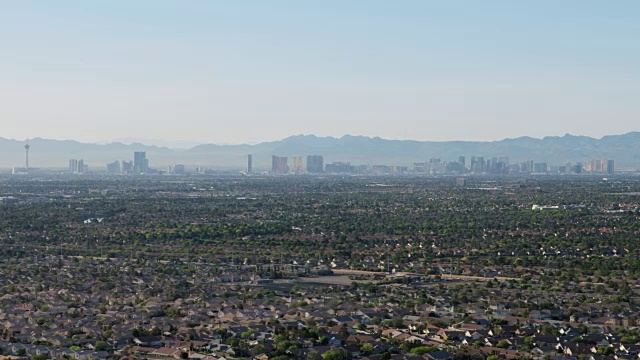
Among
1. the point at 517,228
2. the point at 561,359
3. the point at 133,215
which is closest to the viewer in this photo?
the point at 561,359

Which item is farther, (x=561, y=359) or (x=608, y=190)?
(x=608, y=190)

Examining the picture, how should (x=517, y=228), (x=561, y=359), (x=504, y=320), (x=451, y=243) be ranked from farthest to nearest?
(x=517, y=228)
(x=451, y=243)
(x=504, y=320)
(x=561, y=359)

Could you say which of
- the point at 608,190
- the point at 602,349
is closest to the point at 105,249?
the point at 602,349

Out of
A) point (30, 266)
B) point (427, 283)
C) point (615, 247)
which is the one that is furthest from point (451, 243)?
point (30, 266)

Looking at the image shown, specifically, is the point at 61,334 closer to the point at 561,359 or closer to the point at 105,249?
the point at 561,359

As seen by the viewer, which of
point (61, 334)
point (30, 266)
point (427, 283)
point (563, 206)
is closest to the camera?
point (61, 334)

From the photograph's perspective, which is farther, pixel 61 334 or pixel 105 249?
pixel 105 249

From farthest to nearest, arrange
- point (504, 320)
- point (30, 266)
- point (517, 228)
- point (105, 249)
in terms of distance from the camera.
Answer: point (517, 228) < point (105, 249) < point (30, 266) < point (504, 320)

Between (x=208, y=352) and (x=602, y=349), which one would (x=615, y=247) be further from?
(x=208, y=352)
